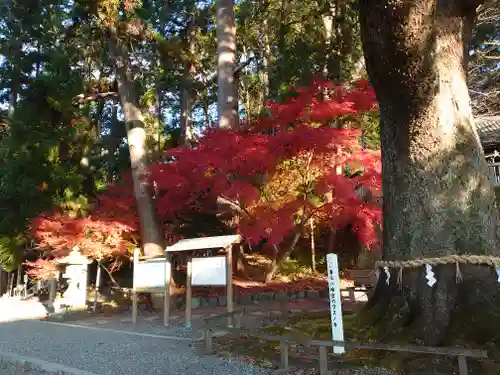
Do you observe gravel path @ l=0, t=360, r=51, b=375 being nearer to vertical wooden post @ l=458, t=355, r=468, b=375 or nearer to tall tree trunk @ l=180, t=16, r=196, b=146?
vertical wooden post @ l=458, t=355, r=468, b=375

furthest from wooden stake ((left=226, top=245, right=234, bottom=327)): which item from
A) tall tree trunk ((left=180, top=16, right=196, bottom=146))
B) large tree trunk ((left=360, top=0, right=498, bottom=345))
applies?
tall tree trunk ((left=180, top=16, right=196, bottom=146))

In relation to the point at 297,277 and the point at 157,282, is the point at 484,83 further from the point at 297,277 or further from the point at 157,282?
Result: the point at 157,282

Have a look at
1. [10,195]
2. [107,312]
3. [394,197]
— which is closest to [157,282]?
[107,312]

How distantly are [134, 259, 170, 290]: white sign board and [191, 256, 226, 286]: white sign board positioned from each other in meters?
0.89

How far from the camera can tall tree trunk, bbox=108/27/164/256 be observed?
38.2 ft

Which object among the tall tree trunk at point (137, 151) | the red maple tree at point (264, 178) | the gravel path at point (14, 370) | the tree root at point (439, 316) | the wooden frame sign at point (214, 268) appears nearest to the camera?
the tree root at point (439, 316)

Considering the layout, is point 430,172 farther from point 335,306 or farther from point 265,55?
point 265,55

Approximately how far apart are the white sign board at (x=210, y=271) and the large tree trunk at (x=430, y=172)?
2.98 meters

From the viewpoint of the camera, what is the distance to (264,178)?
11211 millimetres

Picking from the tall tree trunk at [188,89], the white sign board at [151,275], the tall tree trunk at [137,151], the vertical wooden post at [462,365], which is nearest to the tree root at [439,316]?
the vertical wooden post at [462,365]

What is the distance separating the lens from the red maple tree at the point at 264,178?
930 cm

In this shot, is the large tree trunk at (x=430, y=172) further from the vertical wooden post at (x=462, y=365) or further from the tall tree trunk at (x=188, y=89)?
the tall tree trunk at (x=188, y=89)

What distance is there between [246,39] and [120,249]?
412 inches

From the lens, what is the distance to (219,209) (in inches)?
469
